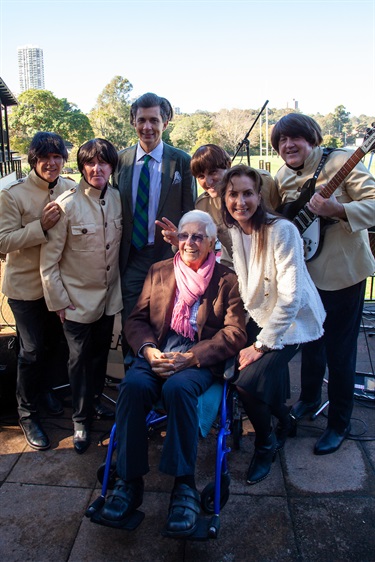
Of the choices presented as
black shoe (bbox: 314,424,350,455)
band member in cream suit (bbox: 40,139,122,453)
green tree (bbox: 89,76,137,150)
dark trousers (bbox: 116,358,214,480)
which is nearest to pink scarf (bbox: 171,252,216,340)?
dark trousers (bbox: 116,358,214,480)

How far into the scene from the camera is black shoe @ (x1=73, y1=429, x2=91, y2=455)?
116 inches

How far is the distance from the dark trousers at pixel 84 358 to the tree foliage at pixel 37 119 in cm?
4710

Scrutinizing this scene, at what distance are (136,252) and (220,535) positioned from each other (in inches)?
71.0

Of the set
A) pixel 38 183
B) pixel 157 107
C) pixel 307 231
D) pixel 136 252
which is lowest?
pixel 136 252

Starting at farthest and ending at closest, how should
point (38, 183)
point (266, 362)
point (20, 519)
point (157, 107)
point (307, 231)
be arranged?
point (157, 107) → point (38, 183) → point (307, 231) → point (266, 362) → point (20, 519)

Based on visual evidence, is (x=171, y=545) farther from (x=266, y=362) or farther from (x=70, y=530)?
(x=266, y=362)

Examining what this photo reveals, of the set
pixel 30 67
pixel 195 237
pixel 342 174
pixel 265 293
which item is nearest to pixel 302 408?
pixel 265 293

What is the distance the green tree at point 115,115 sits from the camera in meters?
58.8

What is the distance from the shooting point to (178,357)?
2.52 metres

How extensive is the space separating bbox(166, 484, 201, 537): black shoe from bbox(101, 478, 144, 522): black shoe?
0.18 m

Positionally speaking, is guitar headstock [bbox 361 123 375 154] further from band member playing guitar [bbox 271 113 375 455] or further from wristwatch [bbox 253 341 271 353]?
wristwatch [bbox 253 341 271 353]

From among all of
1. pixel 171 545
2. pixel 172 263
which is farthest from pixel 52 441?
pixel 172 263

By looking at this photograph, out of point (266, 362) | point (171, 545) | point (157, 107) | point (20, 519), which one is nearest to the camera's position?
point (171, 545)

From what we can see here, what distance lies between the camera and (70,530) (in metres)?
2.29
